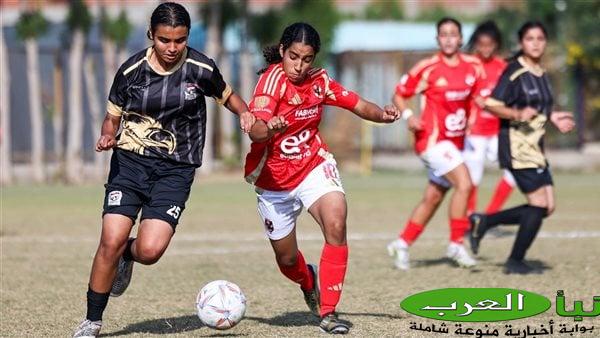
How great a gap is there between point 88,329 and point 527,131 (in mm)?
4606

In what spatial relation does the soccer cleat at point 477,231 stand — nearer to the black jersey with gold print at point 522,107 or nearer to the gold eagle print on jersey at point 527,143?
the black jersey with gold print at point 522,107

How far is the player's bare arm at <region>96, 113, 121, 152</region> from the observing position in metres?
7.29

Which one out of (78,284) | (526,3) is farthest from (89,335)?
(526,3)

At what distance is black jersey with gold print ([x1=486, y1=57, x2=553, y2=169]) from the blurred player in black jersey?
351 centimetres

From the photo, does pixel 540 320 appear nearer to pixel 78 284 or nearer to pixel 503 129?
pixel 503 129

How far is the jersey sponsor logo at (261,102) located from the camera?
765cm

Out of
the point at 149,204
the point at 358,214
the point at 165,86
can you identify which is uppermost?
the point at 165,86

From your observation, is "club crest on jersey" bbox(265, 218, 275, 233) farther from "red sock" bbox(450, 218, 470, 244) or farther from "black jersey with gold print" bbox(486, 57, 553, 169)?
"red sock" bbox(450, 218, 470, 244)

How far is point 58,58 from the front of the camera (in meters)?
25.3

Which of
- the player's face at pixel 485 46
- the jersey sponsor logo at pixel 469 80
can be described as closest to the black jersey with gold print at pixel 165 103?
the jersey sponsor logo at pixel 469 80

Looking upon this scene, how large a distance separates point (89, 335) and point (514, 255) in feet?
14.3

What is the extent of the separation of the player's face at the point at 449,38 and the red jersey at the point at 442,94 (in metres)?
0.12

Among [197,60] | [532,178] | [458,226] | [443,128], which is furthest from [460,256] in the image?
[197,60]

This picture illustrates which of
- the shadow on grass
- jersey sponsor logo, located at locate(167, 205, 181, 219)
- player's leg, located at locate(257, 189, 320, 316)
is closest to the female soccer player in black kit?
player's leg, located at locate(257, 189, 320, 316)
